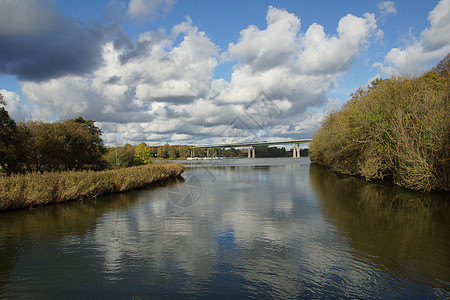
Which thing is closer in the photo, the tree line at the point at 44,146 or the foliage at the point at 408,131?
the foliage at the point at 408,131

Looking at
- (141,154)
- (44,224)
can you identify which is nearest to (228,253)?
(44,224)

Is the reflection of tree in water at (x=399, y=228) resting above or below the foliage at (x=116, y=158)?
below

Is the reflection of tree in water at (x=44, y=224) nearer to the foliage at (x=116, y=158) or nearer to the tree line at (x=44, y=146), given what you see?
the tree line at (x=44, y=146)

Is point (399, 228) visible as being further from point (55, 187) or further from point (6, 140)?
point (6, 140)

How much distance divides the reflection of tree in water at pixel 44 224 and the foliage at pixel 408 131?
797 inches

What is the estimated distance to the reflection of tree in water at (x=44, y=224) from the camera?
9.57 metres

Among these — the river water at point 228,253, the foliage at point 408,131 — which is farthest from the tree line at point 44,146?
the foliage at point 408,131

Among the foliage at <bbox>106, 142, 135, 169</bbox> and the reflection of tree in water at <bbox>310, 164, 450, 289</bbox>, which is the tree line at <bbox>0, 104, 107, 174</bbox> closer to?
the foliage at <bbox>106, 142, 135, 169</bbox>

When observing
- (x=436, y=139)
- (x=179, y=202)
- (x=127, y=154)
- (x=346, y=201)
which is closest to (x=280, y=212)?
(x=346, y=201)

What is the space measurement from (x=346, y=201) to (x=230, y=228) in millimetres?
10394

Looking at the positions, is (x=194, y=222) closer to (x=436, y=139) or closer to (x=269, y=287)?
(x=269, y=287)

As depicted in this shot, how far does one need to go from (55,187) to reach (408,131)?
2567 centimetres

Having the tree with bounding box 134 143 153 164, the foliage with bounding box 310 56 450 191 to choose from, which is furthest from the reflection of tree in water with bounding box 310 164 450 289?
the tree with bounding box 134 143 153 164

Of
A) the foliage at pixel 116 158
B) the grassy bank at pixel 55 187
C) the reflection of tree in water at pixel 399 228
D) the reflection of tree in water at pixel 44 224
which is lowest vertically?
the reflection of tree in water at pixel 399 228
